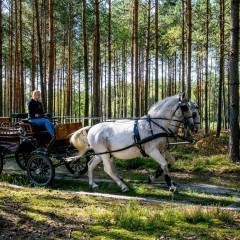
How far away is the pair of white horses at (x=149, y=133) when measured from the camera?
27.8 feet

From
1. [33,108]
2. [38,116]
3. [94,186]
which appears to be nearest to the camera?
[94,186]

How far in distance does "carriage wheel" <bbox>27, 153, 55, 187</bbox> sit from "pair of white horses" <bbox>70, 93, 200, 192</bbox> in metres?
1.29

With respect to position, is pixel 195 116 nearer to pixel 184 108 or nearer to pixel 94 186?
pixel 184 108

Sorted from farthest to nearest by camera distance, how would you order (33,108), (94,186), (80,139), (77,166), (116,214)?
(77,166), (33,108), (80,139), (94,186), (116,214)

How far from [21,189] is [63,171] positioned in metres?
3.39

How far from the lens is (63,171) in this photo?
1222 centimetres

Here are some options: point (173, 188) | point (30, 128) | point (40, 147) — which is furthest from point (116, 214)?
point (30, 128)

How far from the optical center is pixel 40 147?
33.8 feet

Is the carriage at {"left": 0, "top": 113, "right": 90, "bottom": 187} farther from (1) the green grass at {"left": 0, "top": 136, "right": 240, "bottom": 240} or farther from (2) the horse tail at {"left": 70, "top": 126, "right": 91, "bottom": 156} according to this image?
(1) the green grass at {"left": 0, "top": 136, "right": 240, "bottom": 240}

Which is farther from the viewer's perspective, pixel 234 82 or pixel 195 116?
pixel 234 82

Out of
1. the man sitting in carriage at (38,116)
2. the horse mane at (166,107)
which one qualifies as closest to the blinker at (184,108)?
the horse mane at (166,107)

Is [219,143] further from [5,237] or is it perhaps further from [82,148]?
[5,237]

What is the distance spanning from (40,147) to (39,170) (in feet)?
2.33

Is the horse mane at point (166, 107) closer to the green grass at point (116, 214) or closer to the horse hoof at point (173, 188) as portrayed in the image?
the horse hoof at point (173, 188)
